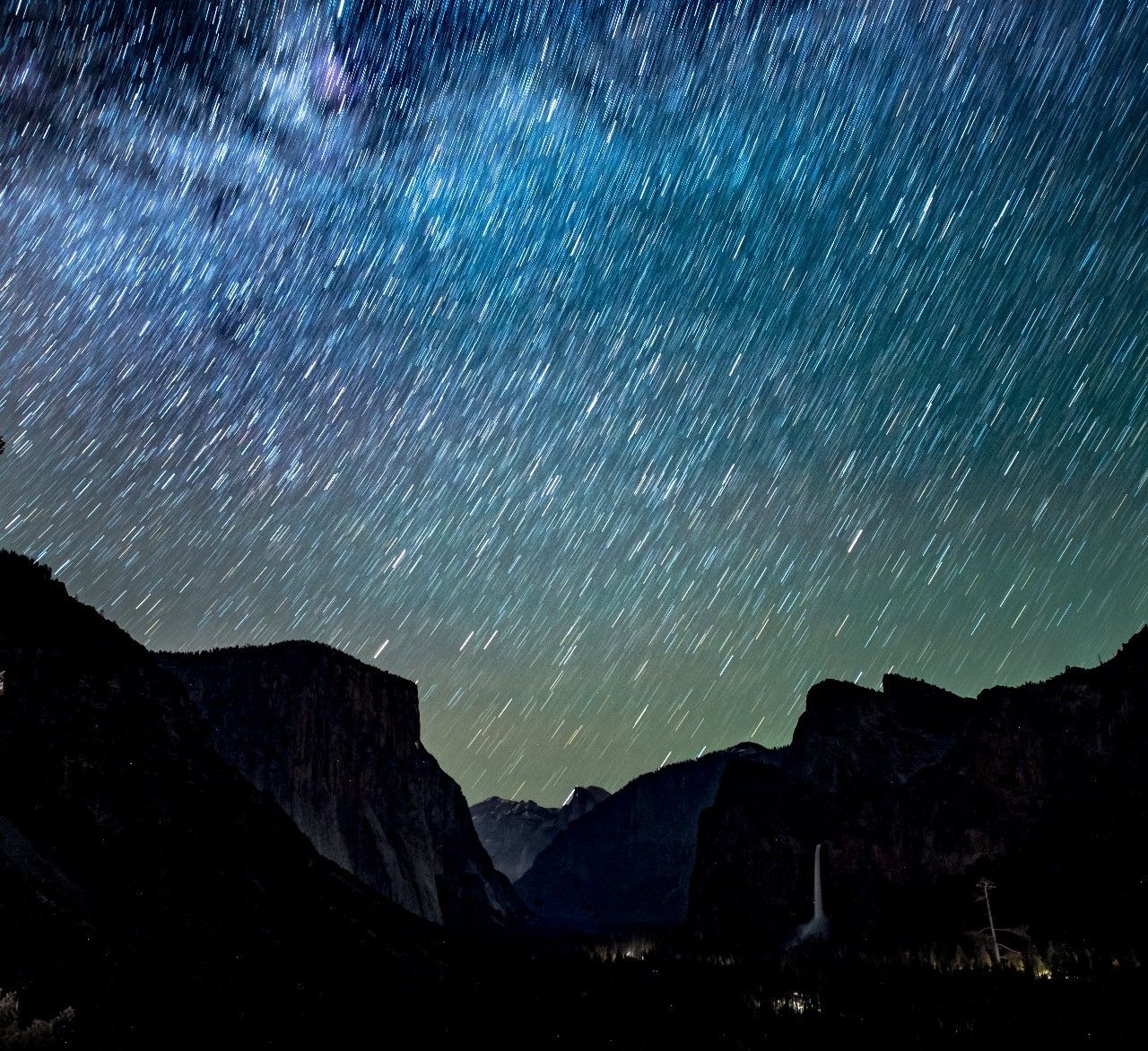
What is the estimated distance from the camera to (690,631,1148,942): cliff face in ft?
227

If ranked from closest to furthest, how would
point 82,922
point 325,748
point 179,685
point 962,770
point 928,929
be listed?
point 82,922
point 179,685
point 928,929
point 962,770
point 325,748

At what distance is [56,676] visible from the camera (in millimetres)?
42438

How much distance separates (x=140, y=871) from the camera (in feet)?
124

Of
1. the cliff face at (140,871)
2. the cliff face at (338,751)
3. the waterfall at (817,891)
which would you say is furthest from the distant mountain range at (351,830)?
the waterfall at (817,891)

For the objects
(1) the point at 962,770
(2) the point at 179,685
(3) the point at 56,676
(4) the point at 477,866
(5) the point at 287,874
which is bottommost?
(4) the point at 477,866

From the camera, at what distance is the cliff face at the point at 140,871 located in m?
26.6

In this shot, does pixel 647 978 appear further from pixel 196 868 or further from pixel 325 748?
pixel 325 748

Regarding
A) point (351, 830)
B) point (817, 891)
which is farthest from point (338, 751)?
point (817, 891)

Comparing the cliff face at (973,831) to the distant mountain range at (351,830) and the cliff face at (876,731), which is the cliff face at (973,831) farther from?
the cliff face at (876,731)

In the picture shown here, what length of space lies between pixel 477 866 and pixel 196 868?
127 meters

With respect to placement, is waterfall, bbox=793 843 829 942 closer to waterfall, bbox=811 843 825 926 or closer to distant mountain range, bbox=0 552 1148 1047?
waterfall, bbox=811 843 825 926

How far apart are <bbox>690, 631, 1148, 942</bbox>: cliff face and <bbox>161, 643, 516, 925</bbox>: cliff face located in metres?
38.8

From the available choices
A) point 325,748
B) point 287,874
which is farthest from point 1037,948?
point 325,748

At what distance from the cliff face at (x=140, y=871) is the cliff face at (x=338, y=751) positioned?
42615mm
